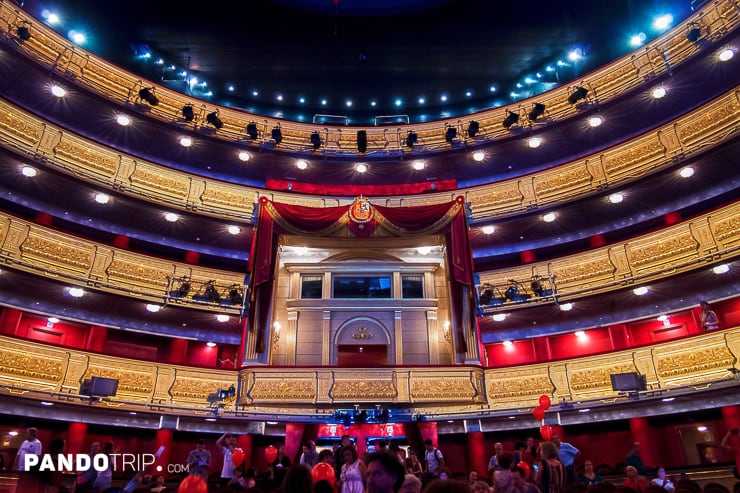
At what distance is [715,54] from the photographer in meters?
13.6

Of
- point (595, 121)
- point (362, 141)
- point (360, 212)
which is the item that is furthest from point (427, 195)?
point (595, 121)

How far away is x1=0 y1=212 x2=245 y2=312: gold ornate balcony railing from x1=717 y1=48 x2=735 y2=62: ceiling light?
50.8ft

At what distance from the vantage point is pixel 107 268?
14.0 m

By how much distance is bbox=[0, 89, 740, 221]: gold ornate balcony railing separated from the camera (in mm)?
13547

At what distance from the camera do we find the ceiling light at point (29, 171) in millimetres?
13401

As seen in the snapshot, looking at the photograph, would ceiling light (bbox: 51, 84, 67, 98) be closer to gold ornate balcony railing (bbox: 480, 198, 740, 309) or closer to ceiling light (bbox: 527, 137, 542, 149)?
gold ornate balcony railing (bbox: 480, 198, 740, 309)

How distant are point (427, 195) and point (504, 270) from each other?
3.86 m

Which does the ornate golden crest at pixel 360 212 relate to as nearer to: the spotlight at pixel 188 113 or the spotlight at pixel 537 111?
the spotlight at pixel 188 113

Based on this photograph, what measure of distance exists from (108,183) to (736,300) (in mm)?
18096

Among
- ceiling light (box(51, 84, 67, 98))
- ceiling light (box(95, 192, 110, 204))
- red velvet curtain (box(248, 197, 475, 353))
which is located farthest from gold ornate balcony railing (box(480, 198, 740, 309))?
ceiling light (box(51, 84, 67, 98))

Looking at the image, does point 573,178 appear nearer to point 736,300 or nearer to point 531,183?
point 531,183

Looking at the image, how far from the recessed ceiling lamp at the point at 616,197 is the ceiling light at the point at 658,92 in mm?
3309

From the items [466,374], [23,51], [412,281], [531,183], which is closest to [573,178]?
[531,183]

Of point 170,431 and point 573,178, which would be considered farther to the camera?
point 573,178
